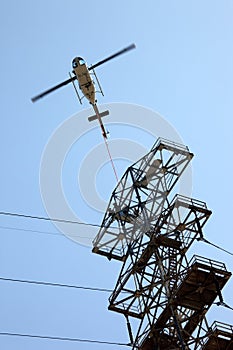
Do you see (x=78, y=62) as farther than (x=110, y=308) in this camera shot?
Yes

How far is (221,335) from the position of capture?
31484 millimetres

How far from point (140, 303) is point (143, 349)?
8.54 feet

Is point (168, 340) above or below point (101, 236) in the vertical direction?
below

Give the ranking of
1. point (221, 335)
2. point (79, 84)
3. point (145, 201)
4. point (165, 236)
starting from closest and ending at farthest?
→ point (221, 335), point (165, 236), point (145, 201), point (79, 84)

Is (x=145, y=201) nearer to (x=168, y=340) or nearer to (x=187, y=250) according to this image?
(x=187, y=250)

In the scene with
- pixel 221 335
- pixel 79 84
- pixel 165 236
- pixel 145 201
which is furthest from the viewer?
pixel 79 84

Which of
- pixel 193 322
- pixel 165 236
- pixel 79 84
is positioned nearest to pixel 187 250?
pixel 165 236

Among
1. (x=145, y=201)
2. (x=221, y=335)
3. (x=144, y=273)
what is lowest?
(x=221, y=335)

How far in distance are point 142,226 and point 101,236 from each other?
246 centimetres

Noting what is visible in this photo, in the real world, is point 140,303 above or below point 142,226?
below

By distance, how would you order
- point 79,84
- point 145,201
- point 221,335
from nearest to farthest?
point 221,335 < point 145,201 < point 79,84

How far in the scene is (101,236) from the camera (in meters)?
36.8

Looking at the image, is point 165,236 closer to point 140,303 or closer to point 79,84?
point 140,303

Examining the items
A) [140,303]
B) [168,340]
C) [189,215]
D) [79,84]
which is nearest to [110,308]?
[140,303]
